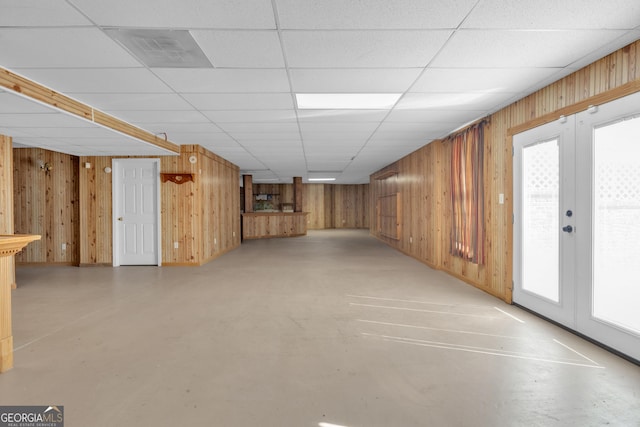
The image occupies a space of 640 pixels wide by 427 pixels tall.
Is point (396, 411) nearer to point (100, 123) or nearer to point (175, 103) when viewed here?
point (175, 103)

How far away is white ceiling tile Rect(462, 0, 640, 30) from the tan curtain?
2.49 metres

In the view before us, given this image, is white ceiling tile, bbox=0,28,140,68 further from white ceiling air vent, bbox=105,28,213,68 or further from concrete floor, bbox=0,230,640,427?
concrete floor, bbox=0,230,640,427

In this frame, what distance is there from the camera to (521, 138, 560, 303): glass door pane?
128 inches

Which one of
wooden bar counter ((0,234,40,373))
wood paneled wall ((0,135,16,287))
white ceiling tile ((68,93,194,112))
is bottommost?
wooden bar counter ((0,234,40,373))

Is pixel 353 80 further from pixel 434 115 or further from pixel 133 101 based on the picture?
pixel 133 101

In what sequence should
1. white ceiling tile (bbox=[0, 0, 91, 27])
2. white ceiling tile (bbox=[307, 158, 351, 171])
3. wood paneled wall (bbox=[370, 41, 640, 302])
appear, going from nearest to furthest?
1. white ceiling tile (bbox=[0, 0, 91, 27])
2. wood paneled wall (bbox=[370, 41, 640, 302])
3. white ceiling tile (bbox=[307, 158, 351, 171])

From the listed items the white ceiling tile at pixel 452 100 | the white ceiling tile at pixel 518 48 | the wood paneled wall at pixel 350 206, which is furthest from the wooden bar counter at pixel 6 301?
the wood paneled wall at pixel 350 206

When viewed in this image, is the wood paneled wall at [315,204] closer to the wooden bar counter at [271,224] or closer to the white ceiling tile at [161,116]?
the wooden bar counter at [271,224]

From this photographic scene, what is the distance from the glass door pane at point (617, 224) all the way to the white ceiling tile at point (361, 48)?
1646mm

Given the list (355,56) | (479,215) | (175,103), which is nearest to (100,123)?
(175,103)

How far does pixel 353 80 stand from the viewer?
3148 millimetres

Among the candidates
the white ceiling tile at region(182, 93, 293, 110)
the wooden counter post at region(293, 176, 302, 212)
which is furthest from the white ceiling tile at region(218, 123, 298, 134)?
the wooden counter post at region(293, 176, 302, 212)

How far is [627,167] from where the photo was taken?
8.21 feet
